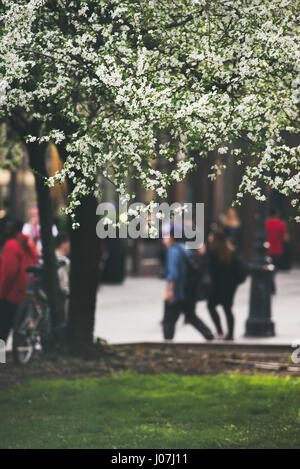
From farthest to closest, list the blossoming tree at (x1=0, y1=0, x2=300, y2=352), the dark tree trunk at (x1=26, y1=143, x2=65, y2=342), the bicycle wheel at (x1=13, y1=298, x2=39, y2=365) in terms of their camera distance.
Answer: the dark tree trunk at (x1=26, y1=143, x2=65, y2=342), the bicycle wheel at (x1=13, y1=298, x2=39, y2=365), the blossoming tree at (x1=0, y1=0, x2=300, y2=352)

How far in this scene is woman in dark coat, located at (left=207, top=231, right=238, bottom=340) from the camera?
1241 centimetres

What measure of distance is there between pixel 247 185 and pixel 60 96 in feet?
5.01

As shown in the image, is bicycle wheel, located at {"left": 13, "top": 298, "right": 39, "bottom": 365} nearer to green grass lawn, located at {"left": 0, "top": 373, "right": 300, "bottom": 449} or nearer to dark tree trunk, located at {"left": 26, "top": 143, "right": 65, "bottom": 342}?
dark tree trunk, located at {"left": 26, "top": 143, "right": 65, "bottom": 342}

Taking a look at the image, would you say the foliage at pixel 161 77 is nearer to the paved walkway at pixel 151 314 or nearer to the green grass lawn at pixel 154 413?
the green grass lawn at pixel 154 413

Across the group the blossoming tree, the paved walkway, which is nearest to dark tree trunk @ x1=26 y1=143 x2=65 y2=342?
the paved walkway

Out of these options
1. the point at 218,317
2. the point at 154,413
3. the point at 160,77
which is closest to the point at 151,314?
the point at 218,317

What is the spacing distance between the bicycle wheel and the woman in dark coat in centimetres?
312

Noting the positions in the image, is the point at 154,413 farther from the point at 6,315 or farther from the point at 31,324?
the point at 6,315

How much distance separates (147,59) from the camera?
19.6 ft

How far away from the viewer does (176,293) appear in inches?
479

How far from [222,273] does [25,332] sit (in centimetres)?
347

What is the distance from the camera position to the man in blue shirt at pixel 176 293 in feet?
39.8

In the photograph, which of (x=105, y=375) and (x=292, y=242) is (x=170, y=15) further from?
(x=292, y=242)
